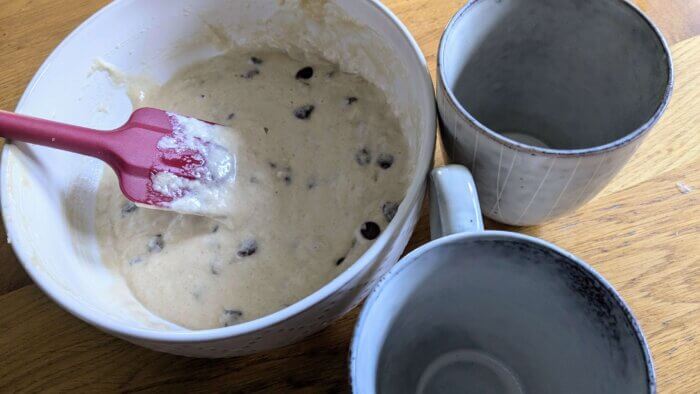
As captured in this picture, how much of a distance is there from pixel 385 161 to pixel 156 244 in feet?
1.03

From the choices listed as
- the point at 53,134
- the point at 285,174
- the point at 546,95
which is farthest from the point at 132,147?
the point at 546,95

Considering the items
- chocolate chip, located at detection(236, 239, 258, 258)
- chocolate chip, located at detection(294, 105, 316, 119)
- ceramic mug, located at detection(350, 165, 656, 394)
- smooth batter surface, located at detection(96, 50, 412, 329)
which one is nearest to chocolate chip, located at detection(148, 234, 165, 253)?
smooth batter surface, located at detection(96, 50, 412, 329)

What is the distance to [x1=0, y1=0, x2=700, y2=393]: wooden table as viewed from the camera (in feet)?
2.17

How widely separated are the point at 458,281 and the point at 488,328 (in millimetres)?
93

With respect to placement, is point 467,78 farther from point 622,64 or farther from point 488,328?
point 488,328

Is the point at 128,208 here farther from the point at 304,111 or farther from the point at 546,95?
the point at 546,95

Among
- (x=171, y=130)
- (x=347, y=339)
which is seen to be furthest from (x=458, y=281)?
(x=171, y=130)

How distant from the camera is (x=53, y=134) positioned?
68cm

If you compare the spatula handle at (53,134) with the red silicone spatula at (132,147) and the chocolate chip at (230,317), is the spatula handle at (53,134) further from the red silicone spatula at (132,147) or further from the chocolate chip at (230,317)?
the chocolate chip at (230,317)

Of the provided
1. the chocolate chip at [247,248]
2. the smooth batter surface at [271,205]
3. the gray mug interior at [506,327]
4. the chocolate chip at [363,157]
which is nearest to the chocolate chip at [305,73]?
the smooth batter surface at [271,205]

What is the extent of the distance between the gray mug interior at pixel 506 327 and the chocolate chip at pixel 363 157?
0.26 meters

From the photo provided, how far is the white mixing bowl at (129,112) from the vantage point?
1.86ft

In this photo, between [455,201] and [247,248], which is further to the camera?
[247,248]

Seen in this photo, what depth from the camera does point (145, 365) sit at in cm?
68
